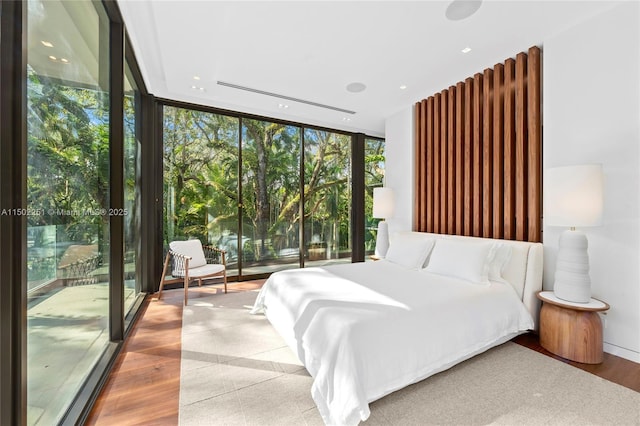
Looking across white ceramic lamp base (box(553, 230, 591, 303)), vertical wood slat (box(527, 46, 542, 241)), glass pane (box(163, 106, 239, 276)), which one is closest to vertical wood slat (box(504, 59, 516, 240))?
vertical wood slat (box(527, 46, 542, 241))

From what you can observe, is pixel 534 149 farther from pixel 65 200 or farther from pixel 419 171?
pixel 65 200

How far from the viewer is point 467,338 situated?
2086 mm

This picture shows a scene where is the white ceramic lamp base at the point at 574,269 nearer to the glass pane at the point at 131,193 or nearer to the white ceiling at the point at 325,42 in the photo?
the white ceiling at the point at 325,42

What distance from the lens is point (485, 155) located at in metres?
3.30

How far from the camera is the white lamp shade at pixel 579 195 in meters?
2.17

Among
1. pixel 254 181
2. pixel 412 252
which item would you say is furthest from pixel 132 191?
pixel 412 252

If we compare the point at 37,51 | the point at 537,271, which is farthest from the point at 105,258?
the point at 537,271

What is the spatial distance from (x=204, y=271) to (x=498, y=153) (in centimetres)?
380

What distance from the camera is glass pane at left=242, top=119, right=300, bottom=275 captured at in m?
4.71

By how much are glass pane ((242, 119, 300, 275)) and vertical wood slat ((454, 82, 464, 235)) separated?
2.63m

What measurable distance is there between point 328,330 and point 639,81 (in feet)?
10.0

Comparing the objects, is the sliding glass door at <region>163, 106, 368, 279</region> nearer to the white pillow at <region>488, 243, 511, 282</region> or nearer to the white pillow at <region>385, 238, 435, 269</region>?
the white pillow at <region>385, 238, 435, 269</region>

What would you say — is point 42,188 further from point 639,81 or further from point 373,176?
point 373,176

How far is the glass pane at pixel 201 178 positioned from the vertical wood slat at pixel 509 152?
12.1 feet
